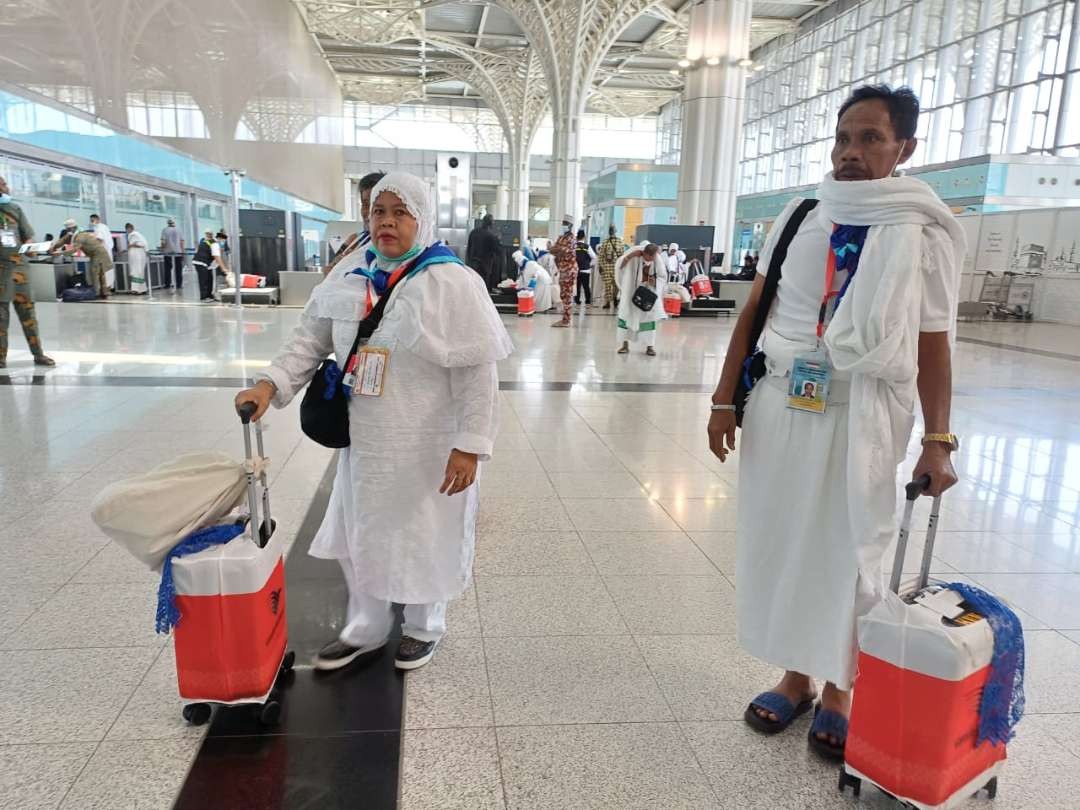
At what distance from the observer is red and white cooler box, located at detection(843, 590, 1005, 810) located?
1.64 m

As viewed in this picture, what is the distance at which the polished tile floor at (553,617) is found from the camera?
1.96 meters

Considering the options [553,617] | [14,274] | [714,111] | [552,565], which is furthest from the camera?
[714,111]

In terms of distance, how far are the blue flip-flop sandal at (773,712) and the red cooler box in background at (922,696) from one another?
0.35 m

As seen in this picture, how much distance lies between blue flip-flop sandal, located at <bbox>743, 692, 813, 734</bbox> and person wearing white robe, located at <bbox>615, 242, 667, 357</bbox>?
300 inches

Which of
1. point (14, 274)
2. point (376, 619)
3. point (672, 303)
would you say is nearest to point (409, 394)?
point (376, 619)

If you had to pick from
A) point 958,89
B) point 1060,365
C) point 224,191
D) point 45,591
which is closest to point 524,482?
point 45,591

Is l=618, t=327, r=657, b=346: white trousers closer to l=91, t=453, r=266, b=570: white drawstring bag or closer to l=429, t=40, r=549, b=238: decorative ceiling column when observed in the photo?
l=91, t=453, r=266, b=570: white drawstring bag

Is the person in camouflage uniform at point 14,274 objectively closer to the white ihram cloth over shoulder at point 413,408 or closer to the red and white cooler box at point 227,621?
the white ihram cloth over shoulder at point 413,408

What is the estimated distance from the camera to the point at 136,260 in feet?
56.9

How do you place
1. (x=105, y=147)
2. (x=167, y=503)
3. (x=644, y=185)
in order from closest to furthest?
(x=167, y=503)
(x=105, y=147)
(x=644, y=185)

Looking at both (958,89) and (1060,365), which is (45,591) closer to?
(1060,365)

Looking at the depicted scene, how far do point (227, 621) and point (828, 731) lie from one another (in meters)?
1.66

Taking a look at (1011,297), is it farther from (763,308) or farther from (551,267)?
(763,308)

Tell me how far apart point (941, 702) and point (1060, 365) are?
10.7 m
